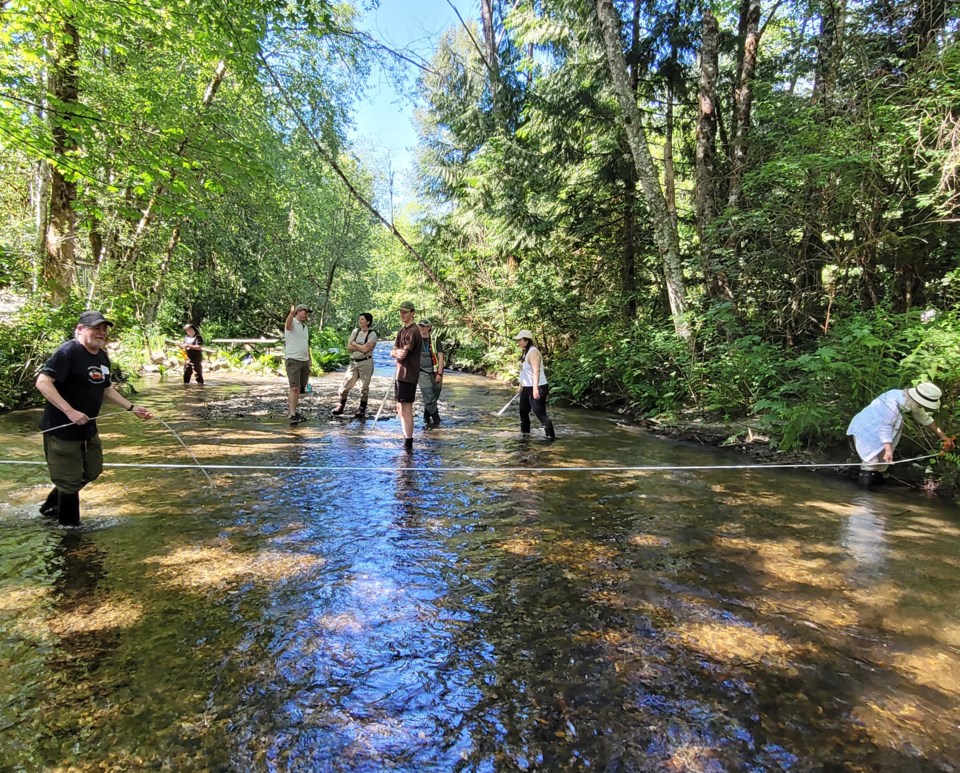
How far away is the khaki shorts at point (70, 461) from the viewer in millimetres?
4500

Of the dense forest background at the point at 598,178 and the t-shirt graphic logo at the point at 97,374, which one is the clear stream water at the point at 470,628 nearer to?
the t-shirt graphic logo at the point at 97,374

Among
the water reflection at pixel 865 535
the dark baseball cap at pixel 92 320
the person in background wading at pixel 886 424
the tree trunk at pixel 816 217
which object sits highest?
the tree trunk at pixel 816 217

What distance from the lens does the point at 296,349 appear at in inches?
403

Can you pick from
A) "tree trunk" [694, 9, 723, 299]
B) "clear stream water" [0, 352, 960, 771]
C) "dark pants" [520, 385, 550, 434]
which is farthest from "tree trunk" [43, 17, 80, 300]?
"tree trunk" [694, 9, 723, 299]

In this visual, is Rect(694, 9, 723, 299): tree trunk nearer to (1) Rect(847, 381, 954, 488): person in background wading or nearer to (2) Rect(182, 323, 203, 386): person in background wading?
(1) Rect(847, 381, 954, 488): person in background wading

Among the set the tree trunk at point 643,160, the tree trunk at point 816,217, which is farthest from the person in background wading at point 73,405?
the tree trunk at point 643,160

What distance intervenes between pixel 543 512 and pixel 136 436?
22.8ft

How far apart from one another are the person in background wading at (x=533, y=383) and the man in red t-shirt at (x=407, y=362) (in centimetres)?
183

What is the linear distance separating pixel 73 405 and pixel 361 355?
6498 mm

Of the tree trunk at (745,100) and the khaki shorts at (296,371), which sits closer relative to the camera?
the khaki shorts at (296,371)

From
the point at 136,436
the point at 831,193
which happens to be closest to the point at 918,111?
the point at 831,193

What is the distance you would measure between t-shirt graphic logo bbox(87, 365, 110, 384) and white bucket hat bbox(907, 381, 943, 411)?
8.81 m

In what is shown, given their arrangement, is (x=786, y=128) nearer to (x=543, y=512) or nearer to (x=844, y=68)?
(x=844, y=68)

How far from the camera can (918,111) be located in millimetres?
8117
